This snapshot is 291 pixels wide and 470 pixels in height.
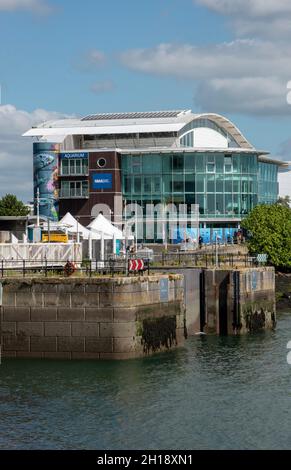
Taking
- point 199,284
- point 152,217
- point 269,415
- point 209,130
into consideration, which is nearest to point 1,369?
point 269,415

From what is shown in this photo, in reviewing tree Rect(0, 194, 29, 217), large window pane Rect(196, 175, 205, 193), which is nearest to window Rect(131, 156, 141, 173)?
large window pane Rect(196, 175, 205, 193)

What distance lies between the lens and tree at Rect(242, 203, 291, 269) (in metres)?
107

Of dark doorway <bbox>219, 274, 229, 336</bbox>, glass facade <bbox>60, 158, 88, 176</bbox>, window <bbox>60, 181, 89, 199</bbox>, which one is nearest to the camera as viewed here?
dark doorway <bbox>219, 274, 229, 336</bbox>

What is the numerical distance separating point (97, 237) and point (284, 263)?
3145 centimetres

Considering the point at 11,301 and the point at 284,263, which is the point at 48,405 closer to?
the point at 11,301

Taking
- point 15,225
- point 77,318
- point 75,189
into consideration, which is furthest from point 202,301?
point 75,189

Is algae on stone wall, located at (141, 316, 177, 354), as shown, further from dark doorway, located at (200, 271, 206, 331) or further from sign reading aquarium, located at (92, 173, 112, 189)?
sign reading aquarium, located at (92, 173, 112, 189)

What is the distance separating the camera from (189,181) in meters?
126

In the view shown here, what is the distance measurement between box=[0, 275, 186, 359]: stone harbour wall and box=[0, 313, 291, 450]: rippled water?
838 mm

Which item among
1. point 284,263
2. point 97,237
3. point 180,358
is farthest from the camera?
point 284,263

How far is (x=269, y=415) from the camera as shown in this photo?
41875 mm

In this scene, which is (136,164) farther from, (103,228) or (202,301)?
(202,301)

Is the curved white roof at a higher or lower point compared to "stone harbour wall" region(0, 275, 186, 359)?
higher

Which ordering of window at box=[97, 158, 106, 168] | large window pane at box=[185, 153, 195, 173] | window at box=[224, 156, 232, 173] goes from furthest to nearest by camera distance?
window at box=[224, 156, 232, 173], window at box=[97, 158, 106, 168], large window pane at box=[185, 153, 195, 173]
